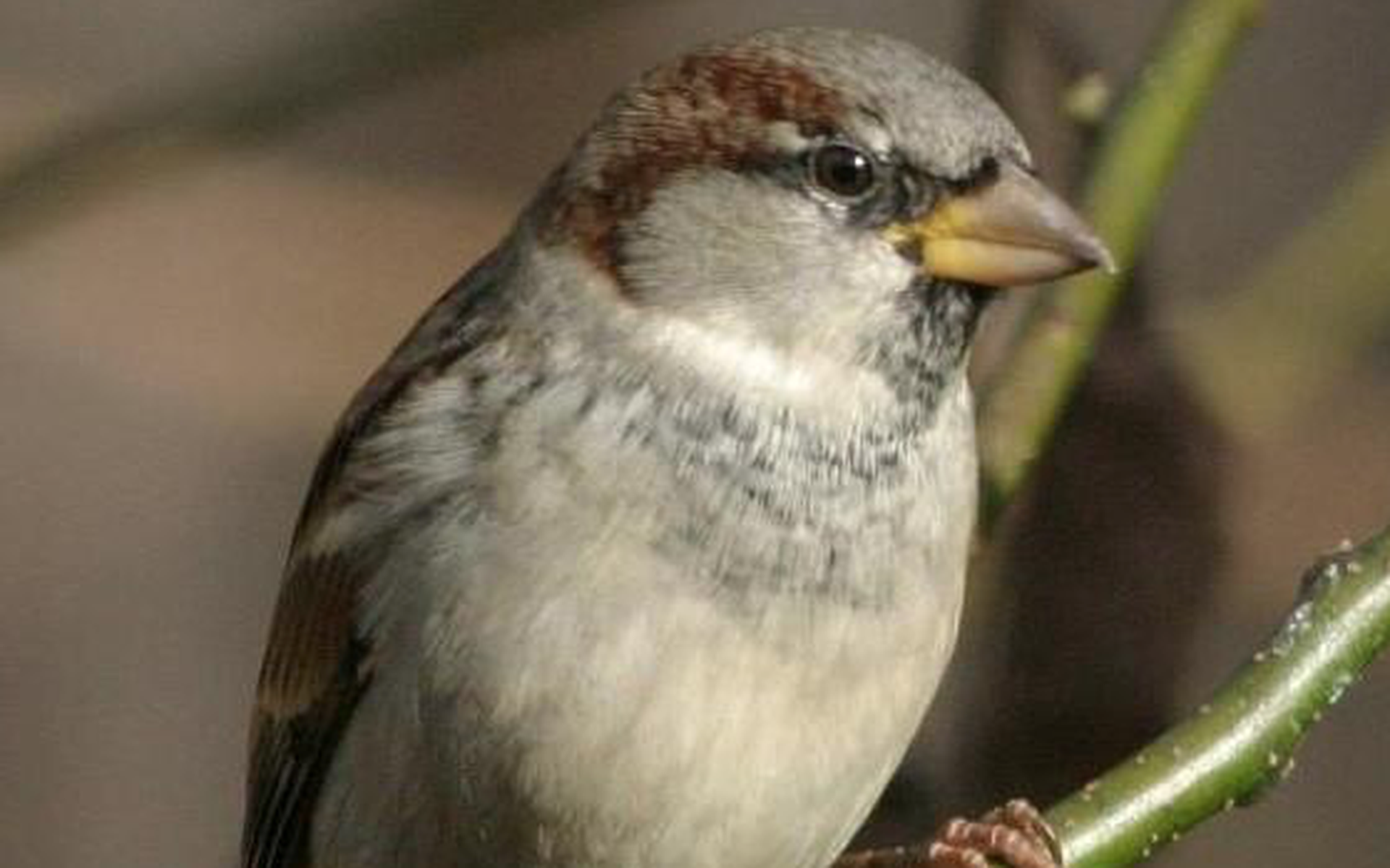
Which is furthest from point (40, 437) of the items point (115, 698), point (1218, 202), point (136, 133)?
point (1218, 202)

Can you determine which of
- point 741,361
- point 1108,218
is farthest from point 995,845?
point 1108,218

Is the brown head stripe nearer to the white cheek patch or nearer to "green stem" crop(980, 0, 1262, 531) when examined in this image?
the white cheek patch

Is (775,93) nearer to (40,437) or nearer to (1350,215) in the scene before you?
(1350,215)

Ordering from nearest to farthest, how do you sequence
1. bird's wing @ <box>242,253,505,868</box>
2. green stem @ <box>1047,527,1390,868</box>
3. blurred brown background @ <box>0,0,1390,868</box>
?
green stem @ <box>1047,527,1390,868</box> < bird's wing @ <box>242,253,505,868</box> < blurred brown background @ <box>0,0,1390,868</box>

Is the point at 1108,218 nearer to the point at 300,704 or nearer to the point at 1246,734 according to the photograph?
the point at 1246,734

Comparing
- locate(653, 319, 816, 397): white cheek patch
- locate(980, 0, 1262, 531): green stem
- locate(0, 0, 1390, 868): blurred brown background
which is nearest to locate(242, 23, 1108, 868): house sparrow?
locate(653, 319, 816, 397): white cheek patch
